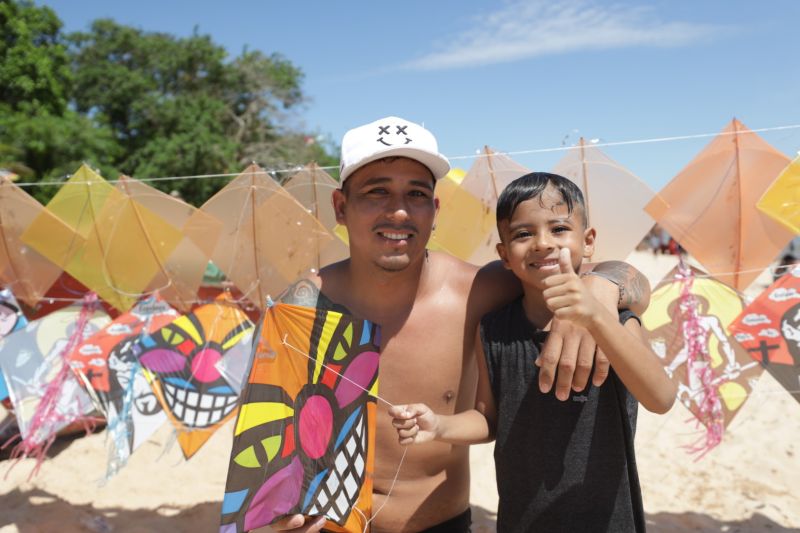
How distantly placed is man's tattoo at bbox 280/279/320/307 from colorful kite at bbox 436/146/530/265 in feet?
4.37

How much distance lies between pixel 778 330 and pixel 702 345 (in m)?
0.32

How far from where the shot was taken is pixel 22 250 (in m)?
3.46

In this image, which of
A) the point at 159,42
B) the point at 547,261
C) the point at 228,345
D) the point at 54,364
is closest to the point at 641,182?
the point at 547,261

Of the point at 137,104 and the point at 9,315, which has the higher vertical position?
the point at 137,104

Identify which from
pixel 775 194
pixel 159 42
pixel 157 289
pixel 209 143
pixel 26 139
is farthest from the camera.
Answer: pixel 159 42

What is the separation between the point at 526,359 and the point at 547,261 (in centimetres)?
26

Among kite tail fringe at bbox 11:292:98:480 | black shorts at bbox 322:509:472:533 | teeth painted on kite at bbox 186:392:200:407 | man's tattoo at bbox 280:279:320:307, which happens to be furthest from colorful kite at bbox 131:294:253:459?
black shorts at bbox 322:509:472:533

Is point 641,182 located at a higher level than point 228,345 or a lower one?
higher

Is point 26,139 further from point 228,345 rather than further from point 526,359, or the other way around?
point 526,359

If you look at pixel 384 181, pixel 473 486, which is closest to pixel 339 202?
pixel 384 181

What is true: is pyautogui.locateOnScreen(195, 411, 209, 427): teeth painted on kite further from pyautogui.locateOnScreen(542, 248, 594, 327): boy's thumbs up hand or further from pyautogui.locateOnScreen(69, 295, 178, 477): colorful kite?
pyautogui.locateOnScreen(542, 248, 594, 327): boy's thumbs up hand

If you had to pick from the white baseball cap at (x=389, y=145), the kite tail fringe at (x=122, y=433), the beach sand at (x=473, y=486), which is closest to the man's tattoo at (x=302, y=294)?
the white baseball cap at (x=389, y=145)

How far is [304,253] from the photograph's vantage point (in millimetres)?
3191

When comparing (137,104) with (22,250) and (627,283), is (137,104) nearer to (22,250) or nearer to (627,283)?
(22,250)
